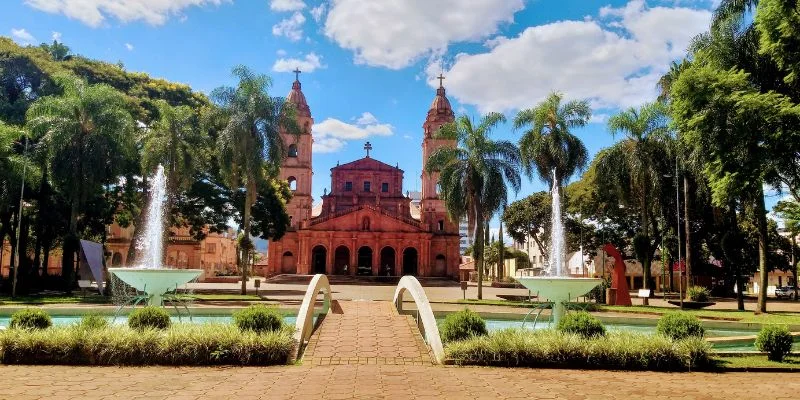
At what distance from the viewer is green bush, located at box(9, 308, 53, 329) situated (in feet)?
30.9

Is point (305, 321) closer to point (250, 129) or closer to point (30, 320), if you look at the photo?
point (30, 320)

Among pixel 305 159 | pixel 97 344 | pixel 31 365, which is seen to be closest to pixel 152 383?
pixel 97 344

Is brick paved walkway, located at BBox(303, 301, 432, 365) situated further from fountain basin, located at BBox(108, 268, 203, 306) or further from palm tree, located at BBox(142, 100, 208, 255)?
palm tree, located at BBox(142, 100, 208, 255)

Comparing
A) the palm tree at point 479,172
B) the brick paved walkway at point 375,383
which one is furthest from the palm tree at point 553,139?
the brick paved walkway at point 375,383

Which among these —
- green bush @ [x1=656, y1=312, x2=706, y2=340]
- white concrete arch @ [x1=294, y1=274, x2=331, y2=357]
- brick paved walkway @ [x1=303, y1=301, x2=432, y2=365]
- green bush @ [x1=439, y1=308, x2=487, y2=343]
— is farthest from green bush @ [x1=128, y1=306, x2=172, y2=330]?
green bush @ [x1=656, y1=312, x2=706, y2=340]

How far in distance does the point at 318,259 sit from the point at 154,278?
45.3 m

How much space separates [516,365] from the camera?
8.69 meters

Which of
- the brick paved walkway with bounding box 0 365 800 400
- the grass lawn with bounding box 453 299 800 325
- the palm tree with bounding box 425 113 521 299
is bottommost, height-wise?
the grass lawn with bounding box 453 299 800 325

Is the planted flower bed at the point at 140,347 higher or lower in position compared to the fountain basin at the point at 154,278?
lower

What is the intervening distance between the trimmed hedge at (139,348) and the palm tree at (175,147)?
65.5 feet

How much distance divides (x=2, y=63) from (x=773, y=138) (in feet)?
106

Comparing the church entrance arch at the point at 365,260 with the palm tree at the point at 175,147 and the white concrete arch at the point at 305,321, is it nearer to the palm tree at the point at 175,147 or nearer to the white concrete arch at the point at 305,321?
the palm tree at the point at 175,147

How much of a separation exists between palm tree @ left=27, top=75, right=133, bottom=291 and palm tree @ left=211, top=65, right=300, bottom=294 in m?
4.23

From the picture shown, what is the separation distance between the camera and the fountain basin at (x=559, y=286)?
12.1m
